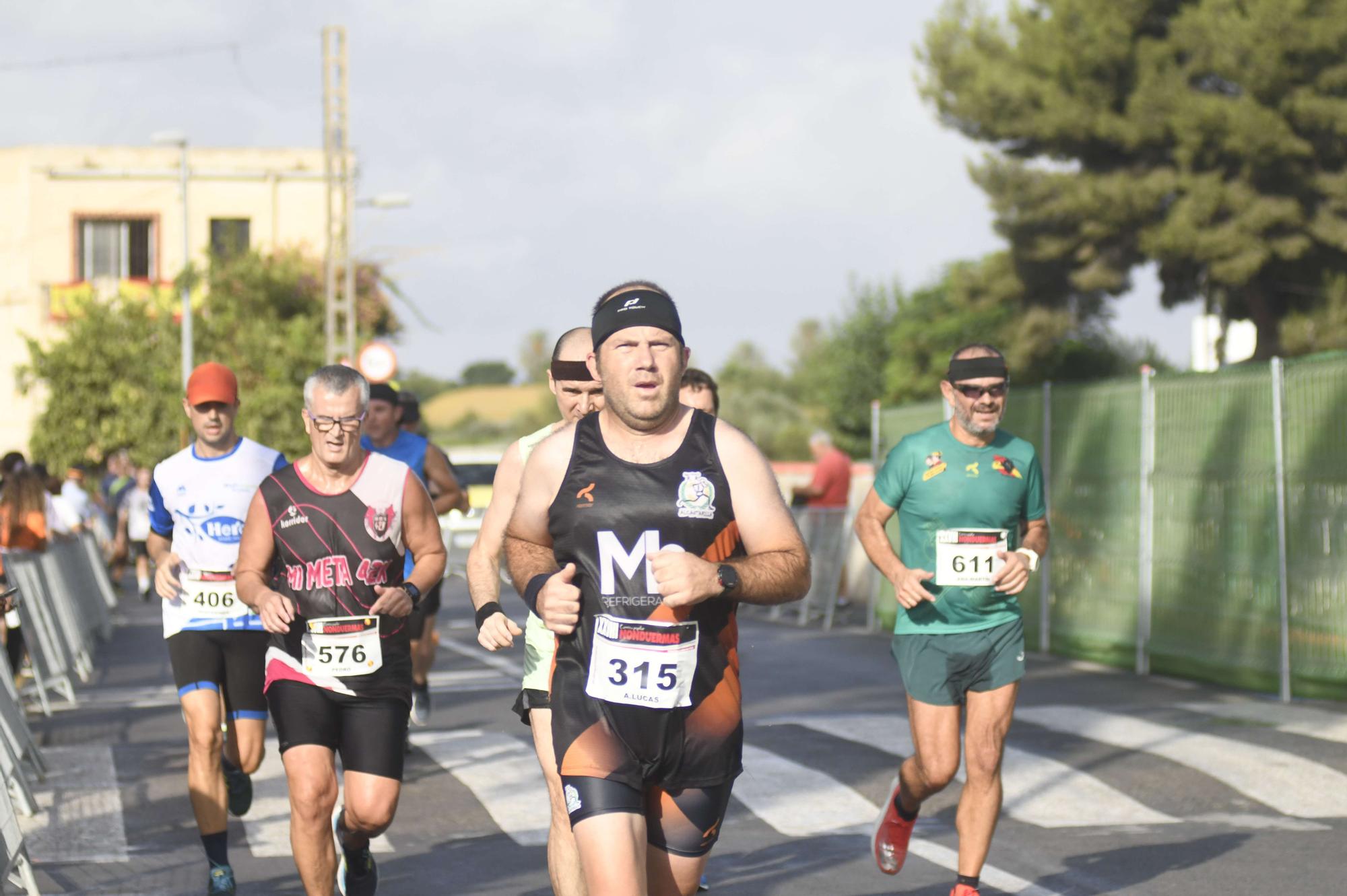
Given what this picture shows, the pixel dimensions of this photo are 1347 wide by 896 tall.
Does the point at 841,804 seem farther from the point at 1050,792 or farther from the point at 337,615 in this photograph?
the point at 337,615

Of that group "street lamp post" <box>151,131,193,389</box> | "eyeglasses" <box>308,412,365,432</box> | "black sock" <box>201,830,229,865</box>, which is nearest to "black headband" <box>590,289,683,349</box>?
"eyeglasses" <box>308,412,365,432</box>

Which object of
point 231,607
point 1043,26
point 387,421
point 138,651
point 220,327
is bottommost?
point 138,651

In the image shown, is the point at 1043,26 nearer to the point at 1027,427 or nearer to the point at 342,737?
the point at 1027,427

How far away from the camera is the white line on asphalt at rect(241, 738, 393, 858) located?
8.28m

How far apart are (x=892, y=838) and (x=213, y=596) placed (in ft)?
9.59

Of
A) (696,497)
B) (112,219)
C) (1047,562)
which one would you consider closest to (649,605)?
(696,497)

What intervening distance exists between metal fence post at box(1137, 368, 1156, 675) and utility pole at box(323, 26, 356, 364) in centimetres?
2227

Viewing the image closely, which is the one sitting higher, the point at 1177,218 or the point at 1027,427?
the point at 1177,218

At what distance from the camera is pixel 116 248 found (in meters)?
54.3

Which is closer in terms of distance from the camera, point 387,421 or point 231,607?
point 231,607

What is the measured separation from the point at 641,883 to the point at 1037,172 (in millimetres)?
30562

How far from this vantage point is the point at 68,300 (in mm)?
50719

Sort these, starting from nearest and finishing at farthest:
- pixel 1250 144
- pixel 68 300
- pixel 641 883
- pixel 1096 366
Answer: pixel 641 883 < pixel 1250 144 < pixel 1096 366 < pixel 68 300

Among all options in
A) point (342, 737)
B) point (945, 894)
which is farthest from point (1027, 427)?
point (342, 737)
